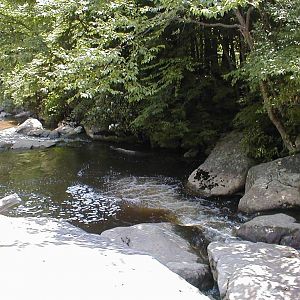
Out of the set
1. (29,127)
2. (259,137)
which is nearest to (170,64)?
(259,137)

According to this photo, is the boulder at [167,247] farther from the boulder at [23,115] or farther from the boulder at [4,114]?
the boulder at [4,114]

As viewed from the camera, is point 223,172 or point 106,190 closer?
point 223,172

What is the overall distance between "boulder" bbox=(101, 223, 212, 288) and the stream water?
1.03 metres

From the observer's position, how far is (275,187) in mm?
8234

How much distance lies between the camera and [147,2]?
33.3ft

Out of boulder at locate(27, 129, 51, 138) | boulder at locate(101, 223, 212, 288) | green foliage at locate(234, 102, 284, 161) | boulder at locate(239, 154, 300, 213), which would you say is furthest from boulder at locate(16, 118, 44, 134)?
boulder at locate(101, 223, 212, 288)

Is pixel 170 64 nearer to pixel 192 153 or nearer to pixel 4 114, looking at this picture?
pixel 192 153

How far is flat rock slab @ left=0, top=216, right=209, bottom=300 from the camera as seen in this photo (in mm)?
3904

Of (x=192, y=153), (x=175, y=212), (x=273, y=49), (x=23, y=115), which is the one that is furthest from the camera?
(x=23, y=115)

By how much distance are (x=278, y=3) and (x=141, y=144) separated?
349 inches

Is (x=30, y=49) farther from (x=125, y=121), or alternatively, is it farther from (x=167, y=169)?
(x=167, y=169)

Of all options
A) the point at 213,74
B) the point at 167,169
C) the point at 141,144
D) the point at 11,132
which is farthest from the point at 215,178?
the point at 11,132

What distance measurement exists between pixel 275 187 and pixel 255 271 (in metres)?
3.68

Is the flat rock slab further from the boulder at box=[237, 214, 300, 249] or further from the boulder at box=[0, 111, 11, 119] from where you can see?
the boulder at box=[0, 111, 11, 119]
